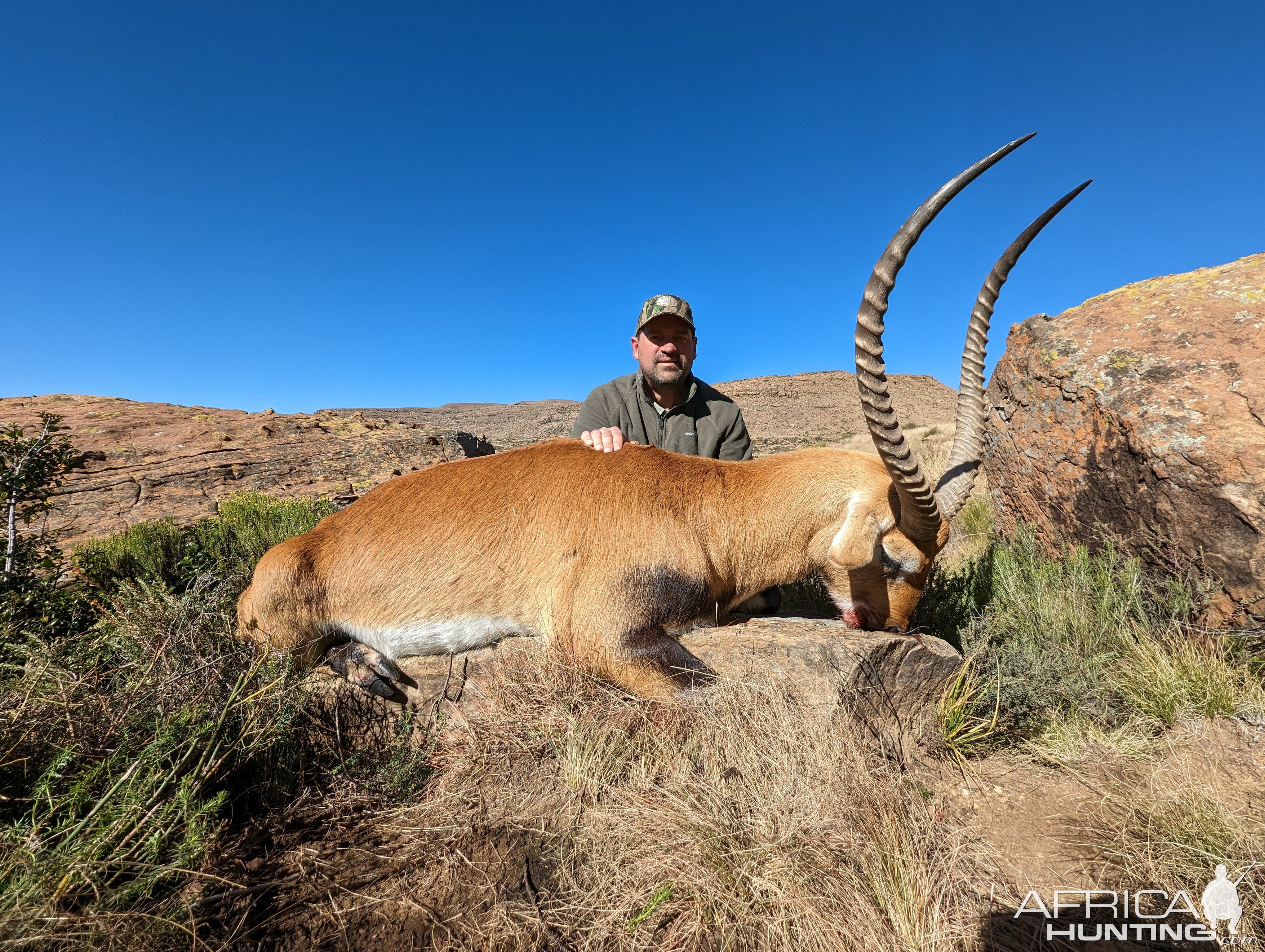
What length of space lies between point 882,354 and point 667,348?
129 inches

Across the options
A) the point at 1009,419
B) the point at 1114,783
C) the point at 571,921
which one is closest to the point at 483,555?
the point at 571,921

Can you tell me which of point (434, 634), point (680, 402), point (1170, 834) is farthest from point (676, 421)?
point (1170, 834)

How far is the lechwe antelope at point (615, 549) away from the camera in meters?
3.46

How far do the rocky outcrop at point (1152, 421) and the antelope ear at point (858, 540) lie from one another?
6.79 feet

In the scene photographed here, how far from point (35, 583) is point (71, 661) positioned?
1554 millimetres

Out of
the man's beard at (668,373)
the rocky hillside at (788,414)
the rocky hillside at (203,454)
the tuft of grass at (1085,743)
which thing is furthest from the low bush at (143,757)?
the rocky hillside at (788,414)

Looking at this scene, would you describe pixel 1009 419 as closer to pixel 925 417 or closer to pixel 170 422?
pixel 170 422

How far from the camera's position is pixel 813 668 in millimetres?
3316

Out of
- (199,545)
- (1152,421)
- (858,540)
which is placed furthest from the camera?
(199,545)

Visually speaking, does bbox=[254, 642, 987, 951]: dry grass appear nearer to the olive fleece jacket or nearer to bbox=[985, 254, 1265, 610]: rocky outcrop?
bbox=[985, 254, 1265, 610]: rocky outcrop

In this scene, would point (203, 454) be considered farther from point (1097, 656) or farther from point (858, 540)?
point (1097, 656)

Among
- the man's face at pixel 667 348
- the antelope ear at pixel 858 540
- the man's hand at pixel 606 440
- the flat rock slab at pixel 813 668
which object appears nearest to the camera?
the flat rock slab at pixel 813 668

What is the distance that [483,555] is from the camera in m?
3.65

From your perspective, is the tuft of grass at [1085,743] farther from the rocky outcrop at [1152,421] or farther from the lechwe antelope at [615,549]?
the rocky outcrop at [1152,421]
